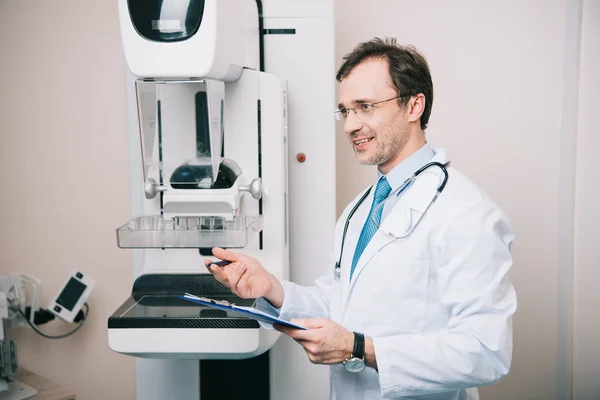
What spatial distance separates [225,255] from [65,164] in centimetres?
126

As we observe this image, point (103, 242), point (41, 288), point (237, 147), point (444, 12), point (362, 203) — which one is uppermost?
point (444, 12)

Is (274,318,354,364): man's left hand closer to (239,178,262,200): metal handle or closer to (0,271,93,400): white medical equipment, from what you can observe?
(239,178,262,200): metal handle

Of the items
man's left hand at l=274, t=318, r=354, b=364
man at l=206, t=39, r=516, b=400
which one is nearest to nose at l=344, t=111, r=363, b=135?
man at l=206, t=39, r=516, b=400

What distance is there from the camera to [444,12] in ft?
7.37

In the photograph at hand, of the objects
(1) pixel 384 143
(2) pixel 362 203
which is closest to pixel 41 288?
(2) pixel 362 203

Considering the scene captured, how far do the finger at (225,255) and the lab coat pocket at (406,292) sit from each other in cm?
34

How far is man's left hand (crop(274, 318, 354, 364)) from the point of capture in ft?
3.79

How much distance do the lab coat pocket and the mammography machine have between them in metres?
0.31

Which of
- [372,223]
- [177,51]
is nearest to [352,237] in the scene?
[372,223]

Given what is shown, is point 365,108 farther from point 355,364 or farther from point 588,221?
point 588,221

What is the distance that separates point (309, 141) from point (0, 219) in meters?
1.31

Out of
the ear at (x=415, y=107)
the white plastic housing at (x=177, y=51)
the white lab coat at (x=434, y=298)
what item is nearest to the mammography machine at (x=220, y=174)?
Result: the white plastic housing at (x=177, y=51)

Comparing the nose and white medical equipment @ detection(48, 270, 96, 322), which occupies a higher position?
the nose

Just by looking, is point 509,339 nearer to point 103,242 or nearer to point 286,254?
point 286,254
